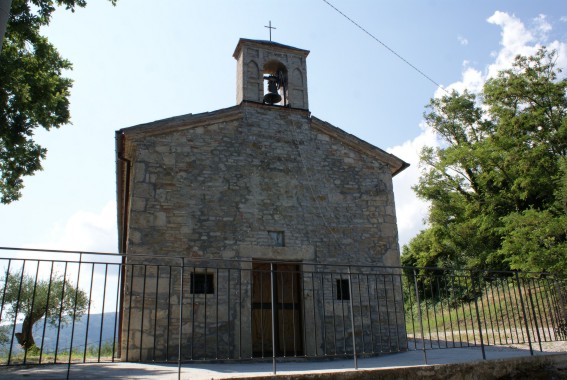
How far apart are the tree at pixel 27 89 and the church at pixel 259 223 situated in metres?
1.90

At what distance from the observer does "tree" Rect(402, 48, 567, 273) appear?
17.4m

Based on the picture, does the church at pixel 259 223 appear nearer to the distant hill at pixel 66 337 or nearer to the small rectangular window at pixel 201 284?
Answer: the small rectangular window at pixel 201 284

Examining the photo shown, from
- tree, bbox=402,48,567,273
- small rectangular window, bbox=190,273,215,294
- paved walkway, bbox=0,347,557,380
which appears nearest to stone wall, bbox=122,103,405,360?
small rectangular window, bbox=190,273,215,294

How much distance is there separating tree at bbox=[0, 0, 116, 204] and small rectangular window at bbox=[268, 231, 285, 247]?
543 cm

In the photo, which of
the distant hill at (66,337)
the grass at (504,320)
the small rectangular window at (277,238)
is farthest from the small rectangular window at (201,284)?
the grass at (504,320)

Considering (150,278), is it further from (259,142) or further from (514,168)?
(514,168)

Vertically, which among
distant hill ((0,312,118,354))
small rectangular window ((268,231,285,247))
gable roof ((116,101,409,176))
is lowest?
distant hill ((0,312,118,354))

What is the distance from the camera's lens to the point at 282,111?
10.8m

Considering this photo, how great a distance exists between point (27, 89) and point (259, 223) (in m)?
5.47

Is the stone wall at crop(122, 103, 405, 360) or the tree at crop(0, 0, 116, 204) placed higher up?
the tree at crop(0, 0, 116, 204)

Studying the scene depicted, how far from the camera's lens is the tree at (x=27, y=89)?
8836mm

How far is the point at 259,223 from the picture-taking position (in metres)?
9.52

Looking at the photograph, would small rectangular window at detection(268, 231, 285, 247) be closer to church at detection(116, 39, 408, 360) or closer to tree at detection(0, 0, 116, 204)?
church at detection(116, 39, 408, 360)

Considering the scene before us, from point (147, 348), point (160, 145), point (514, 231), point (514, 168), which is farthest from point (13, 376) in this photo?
point (514, 168)
